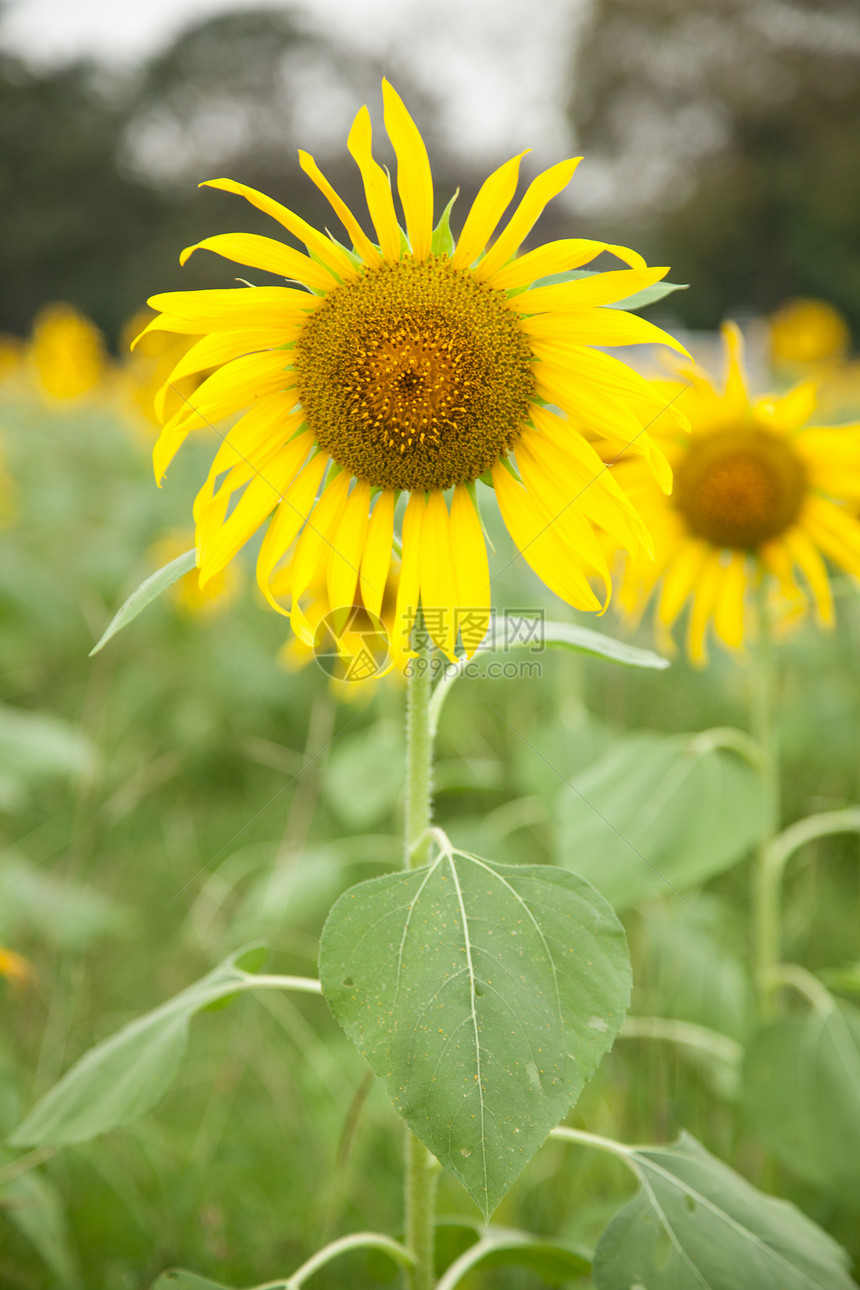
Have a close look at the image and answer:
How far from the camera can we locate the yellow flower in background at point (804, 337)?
9.84 meters

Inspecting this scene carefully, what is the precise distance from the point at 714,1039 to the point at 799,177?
70.5ft

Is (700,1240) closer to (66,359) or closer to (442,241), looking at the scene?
(442,241)

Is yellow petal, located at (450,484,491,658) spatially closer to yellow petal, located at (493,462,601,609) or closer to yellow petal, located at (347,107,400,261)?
yellow petal, located at (493,462,601,609)

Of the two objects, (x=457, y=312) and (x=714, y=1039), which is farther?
(x=714, y=1039)

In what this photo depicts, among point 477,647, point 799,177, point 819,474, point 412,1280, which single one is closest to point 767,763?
point 819,474

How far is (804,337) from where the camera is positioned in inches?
388

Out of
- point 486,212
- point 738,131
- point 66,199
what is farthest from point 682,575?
point 66,199

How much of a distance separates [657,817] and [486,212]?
1.10 meters

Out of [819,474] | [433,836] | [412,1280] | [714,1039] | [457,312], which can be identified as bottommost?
[412,1280]

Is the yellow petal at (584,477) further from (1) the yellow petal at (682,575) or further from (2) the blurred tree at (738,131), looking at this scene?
(2) the blurred tree at (738,131)

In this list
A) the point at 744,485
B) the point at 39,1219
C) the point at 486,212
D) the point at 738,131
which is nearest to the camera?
the point at 486,212

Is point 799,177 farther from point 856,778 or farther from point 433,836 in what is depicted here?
point 433,836

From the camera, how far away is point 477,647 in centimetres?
104

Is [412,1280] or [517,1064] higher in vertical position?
[517,1064]
